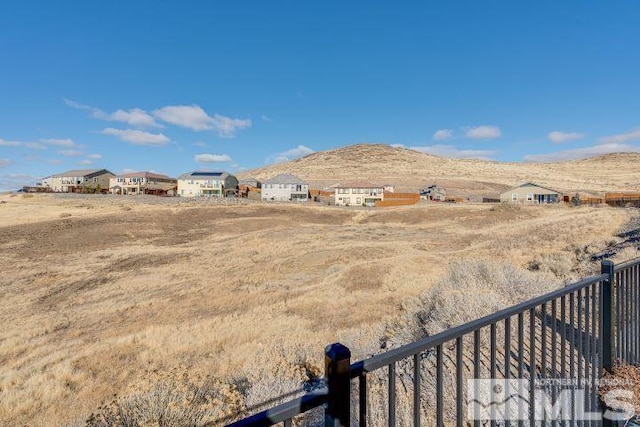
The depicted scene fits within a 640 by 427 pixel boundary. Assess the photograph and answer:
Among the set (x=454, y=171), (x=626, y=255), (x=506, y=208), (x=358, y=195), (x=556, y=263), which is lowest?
(x=556, y=263)

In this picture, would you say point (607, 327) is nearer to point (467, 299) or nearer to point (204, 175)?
point (467, 299)

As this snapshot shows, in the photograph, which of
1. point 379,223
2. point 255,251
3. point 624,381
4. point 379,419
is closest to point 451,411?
point 379,419

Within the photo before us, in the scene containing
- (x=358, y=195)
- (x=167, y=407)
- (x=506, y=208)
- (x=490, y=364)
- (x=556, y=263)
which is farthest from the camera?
(x=358, y=195)

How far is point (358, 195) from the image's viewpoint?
6856 centimetres

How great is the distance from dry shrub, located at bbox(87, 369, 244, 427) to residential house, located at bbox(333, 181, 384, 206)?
61989mm

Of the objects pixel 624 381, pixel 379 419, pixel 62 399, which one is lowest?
pixel 62 399

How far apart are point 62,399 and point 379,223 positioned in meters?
39.4

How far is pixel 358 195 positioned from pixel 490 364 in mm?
65966

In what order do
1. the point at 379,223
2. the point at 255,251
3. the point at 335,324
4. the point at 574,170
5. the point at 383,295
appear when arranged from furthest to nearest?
1. the point at 574,170
2. the point at 379,223
3. the point at 255,251
4. the point at 383,295
5. the point at 335,324

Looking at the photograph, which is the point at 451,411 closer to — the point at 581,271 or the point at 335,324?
the point at 335,324

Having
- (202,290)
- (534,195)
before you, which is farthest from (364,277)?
(534,195)

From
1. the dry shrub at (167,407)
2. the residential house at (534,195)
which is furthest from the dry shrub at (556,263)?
the residential house at (534,195)

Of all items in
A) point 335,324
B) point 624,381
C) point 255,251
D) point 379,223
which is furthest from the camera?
point 379,223

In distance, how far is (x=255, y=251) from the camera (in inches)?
1131
